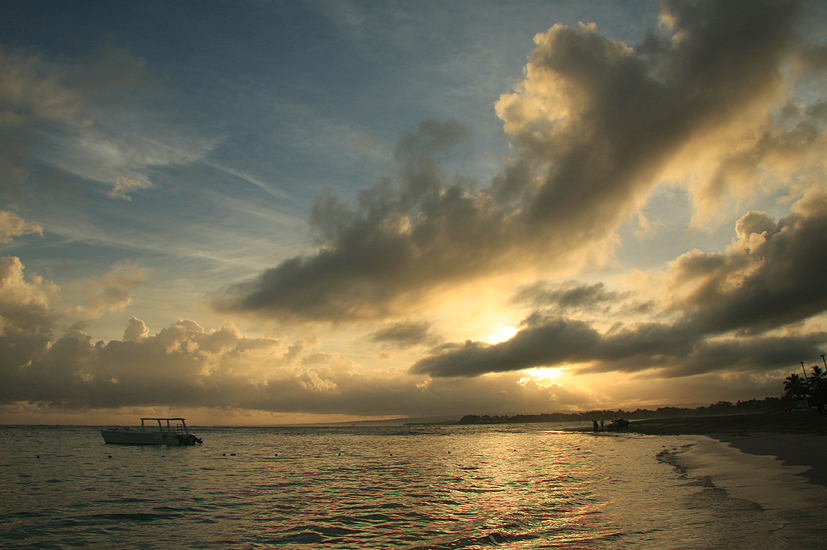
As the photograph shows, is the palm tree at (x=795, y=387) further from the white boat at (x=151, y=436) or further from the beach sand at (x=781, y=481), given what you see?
the white boat at (x=151, y=436)

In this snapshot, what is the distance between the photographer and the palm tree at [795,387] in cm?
14349

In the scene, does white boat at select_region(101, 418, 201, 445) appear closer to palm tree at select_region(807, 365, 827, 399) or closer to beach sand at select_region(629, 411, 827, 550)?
beach sand at select_region(629, 411, 827, 550)

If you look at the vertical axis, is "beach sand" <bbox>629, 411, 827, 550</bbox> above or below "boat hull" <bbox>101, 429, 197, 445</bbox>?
above

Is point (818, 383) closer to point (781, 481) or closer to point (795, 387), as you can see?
point (795, 387)

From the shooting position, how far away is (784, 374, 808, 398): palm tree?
143m

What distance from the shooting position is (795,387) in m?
148

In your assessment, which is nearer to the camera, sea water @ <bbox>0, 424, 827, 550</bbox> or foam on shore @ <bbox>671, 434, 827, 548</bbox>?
foam on shore @ <bbox>671, 434, 827, 548</bbox>

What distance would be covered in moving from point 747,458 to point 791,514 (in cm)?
2829

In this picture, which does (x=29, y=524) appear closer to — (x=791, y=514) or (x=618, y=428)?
(x=791, y=514)

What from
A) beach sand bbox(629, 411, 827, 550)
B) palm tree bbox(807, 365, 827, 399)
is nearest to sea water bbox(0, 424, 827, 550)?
beach sand bbox(629, 411, 827, 550)

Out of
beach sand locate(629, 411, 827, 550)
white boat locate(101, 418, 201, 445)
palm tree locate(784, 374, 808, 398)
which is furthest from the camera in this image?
palm tree locate(784, 374, 808, 398)

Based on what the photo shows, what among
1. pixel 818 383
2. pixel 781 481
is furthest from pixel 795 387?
pixel 781 481

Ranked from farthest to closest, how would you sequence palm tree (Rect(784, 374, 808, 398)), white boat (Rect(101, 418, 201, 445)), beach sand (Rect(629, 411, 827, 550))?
palm tree (Rect(784, 374, 808, 398)) → white boat (Rect(101, 418, 201, 445)) → beach sand (Rect(629, 411, 827, 550))

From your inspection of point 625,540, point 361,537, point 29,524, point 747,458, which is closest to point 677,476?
point 747,458
